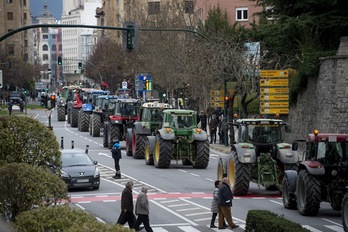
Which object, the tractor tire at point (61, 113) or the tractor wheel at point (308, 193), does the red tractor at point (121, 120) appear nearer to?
the tractor wheel at point (308, 193)

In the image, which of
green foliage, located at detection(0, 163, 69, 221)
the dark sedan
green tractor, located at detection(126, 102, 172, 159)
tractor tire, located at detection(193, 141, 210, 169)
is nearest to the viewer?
green foliage, located at detection(0, 163, 69, 221)

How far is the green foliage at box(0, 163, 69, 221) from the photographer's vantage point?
59.6ft

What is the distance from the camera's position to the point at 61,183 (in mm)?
19078

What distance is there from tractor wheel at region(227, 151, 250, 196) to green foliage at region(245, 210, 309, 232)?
8.40 m

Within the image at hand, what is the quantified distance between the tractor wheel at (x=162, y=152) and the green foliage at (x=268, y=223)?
17138 millimetres

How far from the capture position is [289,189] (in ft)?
89.6

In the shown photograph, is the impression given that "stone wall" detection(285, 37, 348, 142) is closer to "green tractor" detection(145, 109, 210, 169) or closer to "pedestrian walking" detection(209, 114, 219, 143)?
"pedestrian walking" detection(209, 114, 219, 143)

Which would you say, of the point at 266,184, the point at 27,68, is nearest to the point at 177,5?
the point at 266,184

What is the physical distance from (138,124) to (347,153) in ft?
63.4

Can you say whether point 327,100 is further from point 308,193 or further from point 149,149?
point 308,193

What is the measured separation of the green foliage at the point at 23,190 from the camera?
18.2 metres

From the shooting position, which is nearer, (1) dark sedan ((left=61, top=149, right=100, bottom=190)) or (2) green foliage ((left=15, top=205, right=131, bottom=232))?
(2) green foliage ((left=15, top=205, right=131, bottom=232))

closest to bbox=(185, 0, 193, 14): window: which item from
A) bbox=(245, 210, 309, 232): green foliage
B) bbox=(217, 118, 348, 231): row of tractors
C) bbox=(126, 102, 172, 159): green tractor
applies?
bbox=(126, 102, 172, 159): green tractor

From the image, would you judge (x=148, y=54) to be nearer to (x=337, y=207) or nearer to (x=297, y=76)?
(x=297, y=76)
